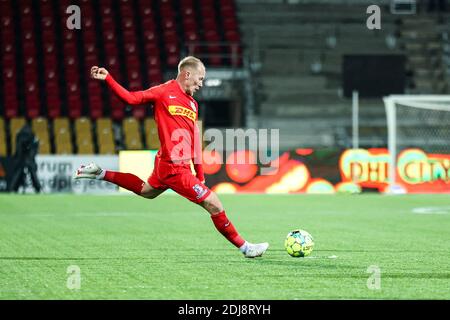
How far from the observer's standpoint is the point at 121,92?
8.77 m

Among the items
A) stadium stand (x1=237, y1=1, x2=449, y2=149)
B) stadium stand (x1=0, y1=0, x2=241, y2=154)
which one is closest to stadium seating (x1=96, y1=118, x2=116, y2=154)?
stadium stand (x1=0, y1=0, x2=241, y2=154)

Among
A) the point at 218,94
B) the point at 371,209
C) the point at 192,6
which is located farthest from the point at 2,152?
the point at 371,209

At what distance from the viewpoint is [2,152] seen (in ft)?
76.7

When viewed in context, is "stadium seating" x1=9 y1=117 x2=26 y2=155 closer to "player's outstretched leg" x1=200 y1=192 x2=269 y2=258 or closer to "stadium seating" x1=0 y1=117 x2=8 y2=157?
"stadium seating" x1=0 y1=117 x2=8 y2=157

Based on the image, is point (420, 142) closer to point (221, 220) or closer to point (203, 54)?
point (203, 54)

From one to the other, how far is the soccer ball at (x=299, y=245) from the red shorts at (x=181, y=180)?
96cm

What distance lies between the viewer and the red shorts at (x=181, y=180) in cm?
906

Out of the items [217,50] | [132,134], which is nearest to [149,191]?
[132,134]

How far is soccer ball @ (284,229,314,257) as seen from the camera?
→ 31.0 feet

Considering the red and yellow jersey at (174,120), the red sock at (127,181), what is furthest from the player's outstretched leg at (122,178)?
the red and yellow jersey at (174,120)

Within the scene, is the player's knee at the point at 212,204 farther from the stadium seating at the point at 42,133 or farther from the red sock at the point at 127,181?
the stadium seating at the point at 42,133

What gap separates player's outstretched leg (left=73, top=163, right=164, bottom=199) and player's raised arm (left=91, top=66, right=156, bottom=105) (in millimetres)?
914

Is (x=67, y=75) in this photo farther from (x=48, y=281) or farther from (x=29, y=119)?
(x=48, y=281)

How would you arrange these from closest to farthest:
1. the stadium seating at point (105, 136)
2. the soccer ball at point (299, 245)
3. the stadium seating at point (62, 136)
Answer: the soccer ball at point (299, 245), the stadium seating at point (62, 136), the stadium seating at point (105, 136)
